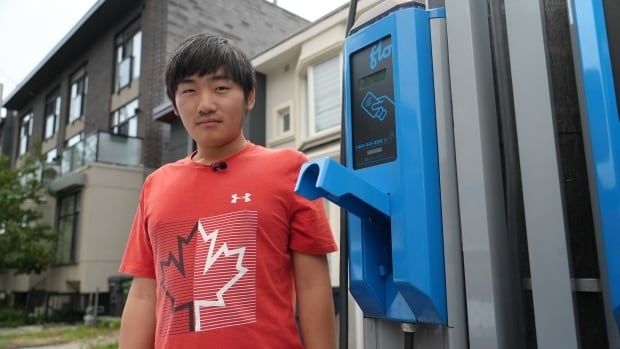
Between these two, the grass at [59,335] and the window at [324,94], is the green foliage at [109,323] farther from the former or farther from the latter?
the window at [324,94]

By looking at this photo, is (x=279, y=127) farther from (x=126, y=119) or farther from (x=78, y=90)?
(x=78, y=90)

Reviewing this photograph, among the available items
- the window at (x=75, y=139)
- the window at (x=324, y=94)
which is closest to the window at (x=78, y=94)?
the window at (x=75, y=139)

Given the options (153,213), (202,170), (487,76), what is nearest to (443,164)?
(487,76)

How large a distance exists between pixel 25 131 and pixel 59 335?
640 inches

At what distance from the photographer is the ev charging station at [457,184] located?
85 centimetres

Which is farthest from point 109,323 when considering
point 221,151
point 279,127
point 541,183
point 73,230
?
point 541,183

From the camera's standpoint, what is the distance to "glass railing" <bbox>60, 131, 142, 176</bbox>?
498 inches

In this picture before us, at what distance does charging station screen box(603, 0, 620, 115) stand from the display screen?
1.49ft

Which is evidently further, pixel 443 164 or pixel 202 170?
pixel 202 170

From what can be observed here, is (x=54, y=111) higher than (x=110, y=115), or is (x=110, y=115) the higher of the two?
(x=54, y=111)

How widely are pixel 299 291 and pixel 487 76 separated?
0.69 meters

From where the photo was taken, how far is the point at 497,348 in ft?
2.99

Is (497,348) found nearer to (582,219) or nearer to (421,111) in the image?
(582,219)

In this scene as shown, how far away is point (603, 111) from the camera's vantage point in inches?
32.4
